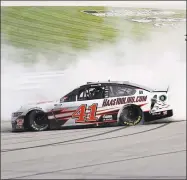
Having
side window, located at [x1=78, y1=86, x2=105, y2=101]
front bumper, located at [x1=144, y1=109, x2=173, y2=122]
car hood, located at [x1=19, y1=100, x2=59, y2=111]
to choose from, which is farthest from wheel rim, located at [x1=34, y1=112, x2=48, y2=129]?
front bumper, located at [x1=144, y1=109, x2=173, y2=122]

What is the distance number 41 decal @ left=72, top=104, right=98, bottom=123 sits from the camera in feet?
13.1

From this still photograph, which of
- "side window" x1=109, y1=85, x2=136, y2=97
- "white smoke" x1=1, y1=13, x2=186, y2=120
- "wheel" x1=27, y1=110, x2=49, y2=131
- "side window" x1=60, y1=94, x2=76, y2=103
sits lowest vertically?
"wheel" x1=27, y1=110, x2=49, y2=131

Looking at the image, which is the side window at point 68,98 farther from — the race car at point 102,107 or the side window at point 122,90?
the side window at point 122,90

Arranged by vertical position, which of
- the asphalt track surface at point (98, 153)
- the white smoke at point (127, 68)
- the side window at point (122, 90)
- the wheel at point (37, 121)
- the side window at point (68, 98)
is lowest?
the asphalt track surface at point (98, 153)

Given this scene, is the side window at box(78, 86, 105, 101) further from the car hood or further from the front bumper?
the front bumper

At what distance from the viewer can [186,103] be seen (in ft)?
12.7

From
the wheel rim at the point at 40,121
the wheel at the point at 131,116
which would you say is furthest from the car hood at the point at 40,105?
the wheel at the point at 131,116

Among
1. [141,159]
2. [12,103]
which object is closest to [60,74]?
[12,103]

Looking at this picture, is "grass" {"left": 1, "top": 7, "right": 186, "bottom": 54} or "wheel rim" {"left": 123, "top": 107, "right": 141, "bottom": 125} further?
"wheel rim" {"left": 123, "top": 107, "right": 141, "bottom": 125}

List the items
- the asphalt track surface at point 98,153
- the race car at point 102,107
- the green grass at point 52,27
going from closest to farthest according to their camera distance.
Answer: the asphalt track surface at point 98,153
the green grass at point 52,27
the race car at point 102,107

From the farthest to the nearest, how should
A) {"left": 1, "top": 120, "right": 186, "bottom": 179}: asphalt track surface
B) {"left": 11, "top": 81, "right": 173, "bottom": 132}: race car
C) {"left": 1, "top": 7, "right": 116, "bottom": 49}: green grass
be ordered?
{"left": 11, "top": 81, "right": 173, "bottom": 132}: race car < {"left": 1, "top": 7, "right": 116, "bottom": 49}: green grass < {"left": 1, "top": 120, "right": 186, "bottom": 179}: asphalt track surface

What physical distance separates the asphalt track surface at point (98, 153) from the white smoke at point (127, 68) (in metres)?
0.27

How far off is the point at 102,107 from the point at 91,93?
0.54 ft

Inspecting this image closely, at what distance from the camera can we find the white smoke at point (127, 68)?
3.85 metres
